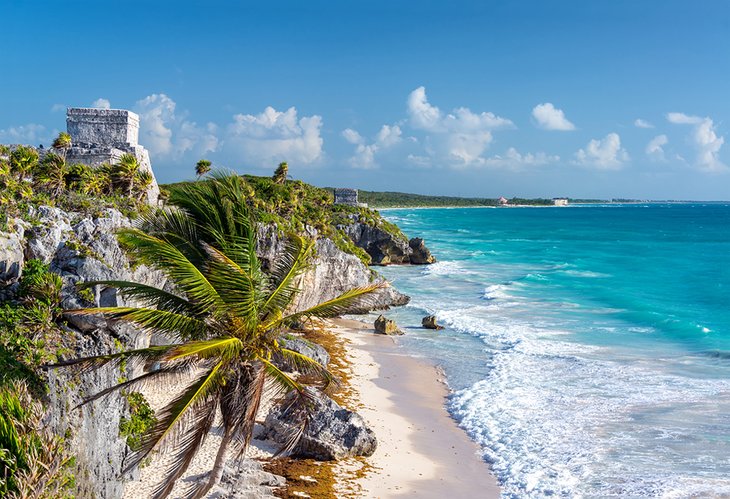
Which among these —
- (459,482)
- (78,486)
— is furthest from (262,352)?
(459,482)

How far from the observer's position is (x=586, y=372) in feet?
66.9

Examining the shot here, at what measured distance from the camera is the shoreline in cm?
1227

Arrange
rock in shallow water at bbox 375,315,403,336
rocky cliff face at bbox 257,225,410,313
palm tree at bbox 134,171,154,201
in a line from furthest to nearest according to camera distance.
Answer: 1. rocky cliff face at bbox 257,225,410,313
2. rock in shallow water at bbox 375,315,403,336
3. palm tree at bbox 134,171,154,201

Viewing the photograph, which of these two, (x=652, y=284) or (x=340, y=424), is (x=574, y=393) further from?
(x=652, y=284)

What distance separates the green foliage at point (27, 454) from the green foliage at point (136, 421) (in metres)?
2.52

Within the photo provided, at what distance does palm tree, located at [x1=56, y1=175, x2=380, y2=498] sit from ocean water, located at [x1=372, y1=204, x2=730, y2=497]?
20.8 ft

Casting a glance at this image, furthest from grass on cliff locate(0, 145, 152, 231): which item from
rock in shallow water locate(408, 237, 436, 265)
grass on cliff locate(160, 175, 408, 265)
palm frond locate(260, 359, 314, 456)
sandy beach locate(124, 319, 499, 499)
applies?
rock in shallow water locate(408, 237, 436, 265)

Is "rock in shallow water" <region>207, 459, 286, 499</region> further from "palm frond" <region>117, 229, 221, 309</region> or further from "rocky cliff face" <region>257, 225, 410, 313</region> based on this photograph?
"rocky cliff face" <region>257, 225, 410, 313</region>

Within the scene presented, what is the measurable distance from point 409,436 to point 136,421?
21.3 feet

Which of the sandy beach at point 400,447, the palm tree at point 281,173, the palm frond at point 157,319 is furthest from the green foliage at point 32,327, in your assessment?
the palm tree at point 281,173

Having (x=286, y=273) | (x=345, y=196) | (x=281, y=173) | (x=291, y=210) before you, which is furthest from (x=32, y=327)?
(x=345, y=196)

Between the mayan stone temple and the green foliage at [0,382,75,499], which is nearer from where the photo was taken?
the green foliage at [0,382,75,499]

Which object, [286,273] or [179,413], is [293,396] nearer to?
[179,413]

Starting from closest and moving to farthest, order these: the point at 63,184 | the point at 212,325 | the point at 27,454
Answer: the point at 27,454 < the point at 212,325 < the point at 63,184
